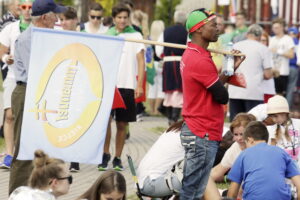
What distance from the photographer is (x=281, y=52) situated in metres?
17.5

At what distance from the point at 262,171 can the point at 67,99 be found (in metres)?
1.64

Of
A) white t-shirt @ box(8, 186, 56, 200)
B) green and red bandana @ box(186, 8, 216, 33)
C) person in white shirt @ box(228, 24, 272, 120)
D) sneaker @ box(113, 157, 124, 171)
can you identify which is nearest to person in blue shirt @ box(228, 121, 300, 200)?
green and red bandana @ box(186, 8, 216, 33)

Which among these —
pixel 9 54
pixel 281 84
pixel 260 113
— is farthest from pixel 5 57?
pixel 281 84

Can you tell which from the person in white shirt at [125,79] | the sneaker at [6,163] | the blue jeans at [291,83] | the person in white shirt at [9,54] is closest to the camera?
the person in white shirt at [9,54]

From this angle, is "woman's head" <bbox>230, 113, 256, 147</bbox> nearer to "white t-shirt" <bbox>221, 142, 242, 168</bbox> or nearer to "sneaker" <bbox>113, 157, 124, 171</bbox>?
"white t-shirt" <bbox>221, 142, 242, 168</bbox>

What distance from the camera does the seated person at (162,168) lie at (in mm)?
8008

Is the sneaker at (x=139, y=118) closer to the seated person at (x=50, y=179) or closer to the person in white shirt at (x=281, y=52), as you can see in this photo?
the person in white shirt at (x=281, y=52)

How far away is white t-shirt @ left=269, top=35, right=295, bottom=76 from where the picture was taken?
17516 mm

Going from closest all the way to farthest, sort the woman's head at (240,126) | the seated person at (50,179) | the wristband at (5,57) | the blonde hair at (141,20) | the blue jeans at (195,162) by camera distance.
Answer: the seated person at (50,179) < the blue jeans at (195,162) < the woman's head at (240,126) < the wristband at (5,57) < the blonde hair at (141,20)

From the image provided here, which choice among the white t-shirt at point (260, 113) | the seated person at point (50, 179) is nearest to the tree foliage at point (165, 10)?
the white t-shirt at point (260, 113)

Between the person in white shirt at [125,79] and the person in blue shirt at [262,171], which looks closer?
the person in blue shirt at [262,171]

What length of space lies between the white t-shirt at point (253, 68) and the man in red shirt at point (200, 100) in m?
6.15

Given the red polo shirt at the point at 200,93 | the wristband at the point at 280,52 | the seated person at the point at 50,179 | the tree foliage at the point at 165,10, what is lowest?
the seated person at the point at 50,179

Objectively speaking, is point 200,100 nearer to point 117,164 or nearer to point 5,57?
point 5,57
